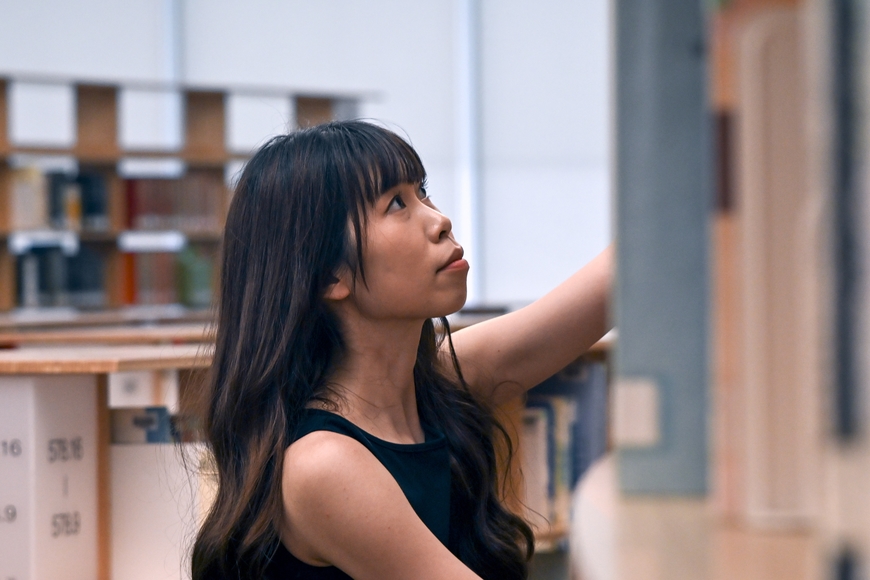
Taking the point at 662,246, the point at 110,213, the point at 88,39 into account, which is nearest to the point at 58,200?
the point at 110,213

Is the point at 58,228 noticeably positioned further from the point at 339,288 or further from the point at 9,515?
the point at 339,288

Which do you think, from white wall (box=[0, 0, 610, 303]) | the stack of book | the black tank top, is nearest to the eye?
the black tank top

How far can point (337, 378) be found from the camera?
1081 mm

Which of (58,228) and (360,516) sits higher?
(58,228)

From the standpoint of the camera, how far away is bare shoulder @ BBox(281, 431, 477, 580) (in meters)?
0.90

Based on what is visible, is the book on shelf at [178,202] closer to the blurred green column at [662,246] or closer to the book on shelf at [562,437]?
the book on shelf at [562,437]

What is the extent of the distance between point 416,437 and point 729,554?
0.88 meters

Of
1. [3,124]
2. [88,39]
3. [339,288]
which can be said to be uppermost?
[88,39]

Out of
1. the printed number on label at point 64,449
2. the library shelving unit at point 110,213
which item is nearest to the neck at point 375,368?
the printed number on label at point 64,449

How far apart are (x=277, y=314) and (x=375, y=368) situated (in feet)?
0.43

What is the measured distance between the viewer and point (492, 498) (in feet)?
3.88

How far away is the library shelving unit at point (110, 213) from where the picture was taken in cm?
493

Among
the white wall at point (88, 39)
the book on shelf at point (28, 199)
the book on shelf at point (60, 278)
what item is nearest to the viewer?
the book on shelf at point (28, 199)

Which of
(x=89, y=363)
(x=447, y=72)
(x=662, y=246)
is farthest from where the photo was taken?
(x=447, y=72)
